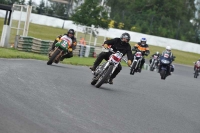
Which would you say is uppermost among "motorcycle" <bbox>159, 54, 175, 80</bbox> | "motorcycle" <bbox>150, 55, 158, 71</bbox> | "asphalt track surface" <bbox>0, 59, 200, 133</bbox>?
"asphalt track surface" <bbox>0, 59, 200, 133</bbox>

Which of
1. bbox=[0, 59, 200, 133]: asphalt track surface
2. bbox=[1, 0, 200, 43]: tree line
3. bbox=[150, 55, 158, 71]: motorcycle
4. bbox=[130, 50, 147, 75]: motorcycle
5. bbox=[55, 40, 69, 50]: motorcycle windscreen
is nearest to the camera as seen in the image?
bbox=[0, 59, 200, 133]: asphalt track surface

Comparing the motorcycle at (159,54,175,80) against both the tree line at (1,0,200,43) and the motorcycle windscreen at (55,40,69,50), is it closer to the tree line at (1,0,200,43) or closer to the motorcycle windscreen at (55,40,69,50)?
the motorcycle windscreen at (55,40,69,50)

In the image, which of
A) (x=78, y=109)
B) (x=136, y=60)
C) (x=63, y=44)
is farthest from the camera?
(x=136, y=60)

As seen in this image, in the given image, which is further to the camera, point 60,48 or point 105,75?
point 60,48

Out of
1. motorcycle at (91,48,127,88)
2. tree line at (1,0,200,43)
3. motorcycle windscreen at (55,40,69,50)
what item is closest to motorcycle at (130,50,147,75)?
motorcycle windscreen at (55,40,69,50)

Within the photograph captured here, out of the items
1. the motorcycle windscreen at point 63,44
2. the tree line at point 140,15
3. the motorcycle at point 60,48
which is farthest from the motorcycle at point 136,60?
the tree line at point 140,15

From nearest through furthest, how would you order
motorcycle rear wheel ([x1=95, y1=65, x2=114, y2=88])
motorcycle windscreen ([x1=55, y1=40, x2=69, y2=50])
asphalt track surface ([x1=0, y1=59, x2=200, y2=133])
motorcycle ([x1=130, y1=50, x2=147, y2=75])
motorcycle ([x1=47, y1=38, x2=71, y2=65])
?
asphalt track surface ([x1=0, y1=59, x2=200, y2=133])
motorcycle rear wheel ([x1=95, y1=65, x2=114, y2=88])
motorcycle ([x1=47, y1=38, x2=71, y2=65])
motorcycle windscreen ([x1=55, y1=40, x2=69, y2=50])
motorcycle ([x1=130, y1=50, x2=147, y2=75])

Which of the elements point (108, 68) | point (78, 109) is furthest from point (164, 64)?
point (78, 109)

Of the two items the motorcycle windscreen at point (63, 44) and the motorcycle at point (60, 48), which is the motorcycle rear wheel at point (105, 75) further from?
the motorcycle windscreen at point (63, 44)

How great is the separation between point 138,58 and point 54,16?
121 ft

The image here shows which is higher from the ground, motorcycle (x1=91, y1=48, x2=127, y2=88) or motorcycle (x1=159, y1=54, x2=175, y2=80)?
motorcycle (x1=91, y1=48, x2=127, y2=88)

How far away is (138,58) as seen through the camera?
28297 mm

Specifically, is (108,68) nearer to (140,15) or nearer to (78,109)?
(78,109)

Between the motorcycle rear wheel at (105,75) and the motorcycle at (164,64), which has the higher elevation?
the motorcycle rear wheel at (105,75)
